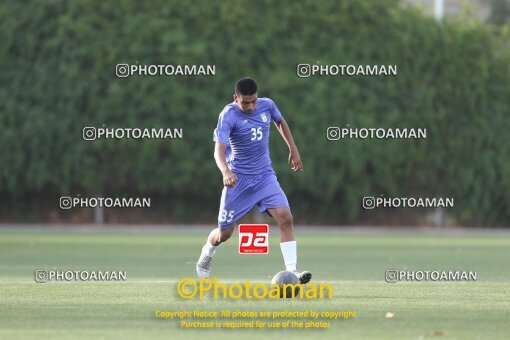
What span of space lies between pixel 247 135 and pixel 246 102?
56 centimetres

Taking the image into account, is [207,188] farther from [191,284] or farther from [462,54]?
[191,284]

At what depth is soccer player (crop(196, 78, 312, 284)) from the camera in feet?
47.6

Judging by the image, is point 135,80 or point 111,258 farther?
point 135,80

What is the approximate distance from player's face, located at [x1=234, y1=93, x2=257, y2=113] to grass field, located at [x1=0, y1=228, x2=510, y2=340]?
228cm

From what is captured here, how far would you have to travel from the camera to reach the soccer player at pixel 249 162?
14.5 meters

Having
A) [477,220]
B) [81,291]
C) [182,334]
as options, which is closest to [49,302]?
[81,291]

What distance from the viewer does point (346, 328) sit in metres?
11.1

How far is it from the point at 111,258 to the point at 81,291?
783 cm

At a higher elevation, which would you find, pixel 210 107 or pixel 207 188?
pixel 210 107

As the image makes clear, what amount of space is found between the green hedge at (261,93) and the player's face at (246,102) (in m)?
21.8

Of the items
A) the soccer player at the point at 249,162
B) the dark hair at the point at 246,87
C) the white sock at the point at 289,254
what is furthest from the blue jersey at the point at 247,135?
the white sock at the point at 289,254

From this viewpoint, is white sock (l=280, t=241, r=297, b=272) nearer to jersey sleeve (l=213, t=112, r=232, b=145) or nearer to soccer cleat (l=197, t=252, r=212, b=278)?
jersey sleeve (l=213, t=112, r=232, b=145)

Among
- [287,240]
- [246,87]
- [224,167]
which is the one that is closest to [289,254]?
[287,240]

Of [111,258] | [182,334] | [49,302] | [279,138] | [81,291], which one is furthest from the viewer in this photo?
[279,138]
